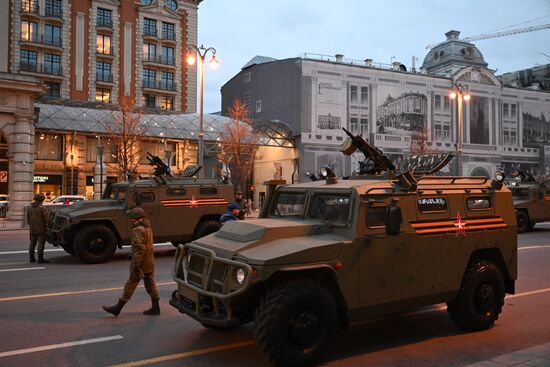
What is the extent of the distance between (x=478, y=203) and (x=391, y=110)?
39.6 meters

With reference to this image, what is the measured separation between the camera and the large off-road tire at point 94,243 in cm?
1298

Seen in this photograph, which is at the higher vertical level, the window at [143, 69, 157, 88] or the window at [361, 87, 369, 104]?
the window at [143, 69, 157, 88]

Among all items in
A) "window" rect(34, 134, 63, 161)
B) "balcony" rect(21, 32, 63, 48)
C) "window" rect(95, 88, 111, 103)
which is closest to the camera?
"window" rect(34, 134, 63, 161)

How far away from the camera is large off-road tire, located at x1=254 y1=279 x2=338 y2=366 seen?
530 cm

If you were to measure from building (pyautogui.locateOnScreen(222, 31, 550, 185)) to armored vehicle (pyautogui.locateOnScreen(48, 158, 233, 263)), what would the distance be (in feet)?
90.4

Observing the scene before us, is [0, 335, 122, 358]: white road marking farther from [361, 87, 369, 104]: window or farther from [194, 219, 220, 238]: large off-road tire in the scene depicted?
[361, 87, 369, 104]: window

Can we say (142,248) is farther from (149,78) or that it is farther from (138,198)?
(149,78)

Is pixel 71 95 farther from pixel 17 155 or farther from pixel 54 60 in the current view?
pixel 17 155

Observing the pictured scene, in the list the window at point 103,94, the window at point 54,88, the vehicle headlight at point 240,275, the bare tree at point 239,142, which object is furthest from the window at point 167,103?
the vehicle headlight at point 240,275

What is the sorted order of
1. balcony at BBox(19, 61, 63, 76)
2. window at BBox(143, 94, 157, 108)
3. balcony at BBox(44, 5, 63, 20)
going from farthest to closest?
window at BBox(143, 94, 157, 108) < balcony at BBox(44, 5, 63, 20) < balcony at BBox(19, 61, 63, 76)

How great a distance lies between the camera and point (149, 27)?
50875 mm

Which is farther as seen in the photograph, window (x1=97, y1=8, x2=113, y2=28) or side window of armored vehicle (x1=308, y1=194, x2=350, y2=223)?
window (x1=97, y1=8, x2=113, y2=28)

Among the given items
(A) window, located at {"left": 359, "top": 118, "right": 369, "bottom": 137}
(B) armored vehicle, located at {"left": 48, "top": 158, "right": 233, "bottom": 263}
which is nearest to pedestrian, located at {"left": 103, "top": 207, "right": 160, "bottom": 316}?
(B) armored vehicle, located at {"left": 48, "top": 158, "right": 233, "bottom": 263}

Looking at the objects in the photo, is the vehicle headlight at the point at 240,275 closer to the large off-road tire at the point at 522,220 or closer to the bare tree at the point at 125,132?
the large off-road tire at the point at 522,220
